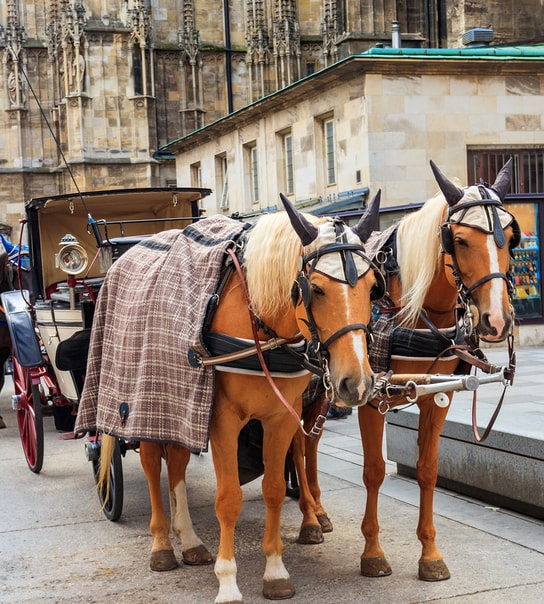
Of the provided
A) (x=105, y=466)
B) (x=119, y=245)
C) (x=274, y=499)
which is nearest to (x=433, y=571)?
(x=274, y=499)

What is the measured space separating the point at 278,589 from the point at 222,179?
19.8m

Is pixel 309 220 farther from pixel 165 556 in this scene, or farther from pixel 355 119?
pixel 355 119

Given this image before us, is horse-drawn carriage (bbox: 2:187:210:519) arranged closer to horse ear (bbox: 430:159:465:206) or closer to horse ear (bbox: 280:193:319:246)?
horse ear (bbox: 430:159:465:206)

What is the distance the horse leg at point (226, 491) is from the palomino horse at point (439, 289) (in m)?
0.82

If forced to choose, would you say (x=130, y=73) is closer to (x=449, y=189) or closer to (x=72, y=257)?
(x=72, y=257)

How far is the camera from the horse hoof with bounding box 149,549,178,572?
554 cm

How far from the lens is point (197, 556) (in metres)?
5.66

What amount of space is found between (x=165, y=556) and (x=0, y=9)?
40.2 meters

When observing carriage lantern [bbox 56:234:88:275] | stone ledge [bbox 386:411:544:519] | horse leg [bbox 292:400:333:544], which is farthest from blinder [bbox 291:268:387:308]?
carriage lantern [bbox 56:234:88:275]

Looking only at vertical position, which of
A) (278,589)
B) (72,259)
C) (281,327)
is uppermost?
(72,259)

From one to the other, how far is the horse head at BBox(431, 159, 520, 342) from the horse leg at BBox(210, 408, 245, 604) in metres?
1.30

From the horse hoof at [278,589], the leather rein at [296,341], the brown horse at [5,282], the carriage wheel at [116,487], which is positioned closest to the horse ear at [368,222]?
the leather rein at [296,341]

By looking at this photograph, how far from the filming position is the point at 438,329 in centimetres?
529

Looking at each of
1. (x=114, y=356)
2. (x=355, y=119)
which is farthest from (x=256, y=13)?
(x=114, y=356)
